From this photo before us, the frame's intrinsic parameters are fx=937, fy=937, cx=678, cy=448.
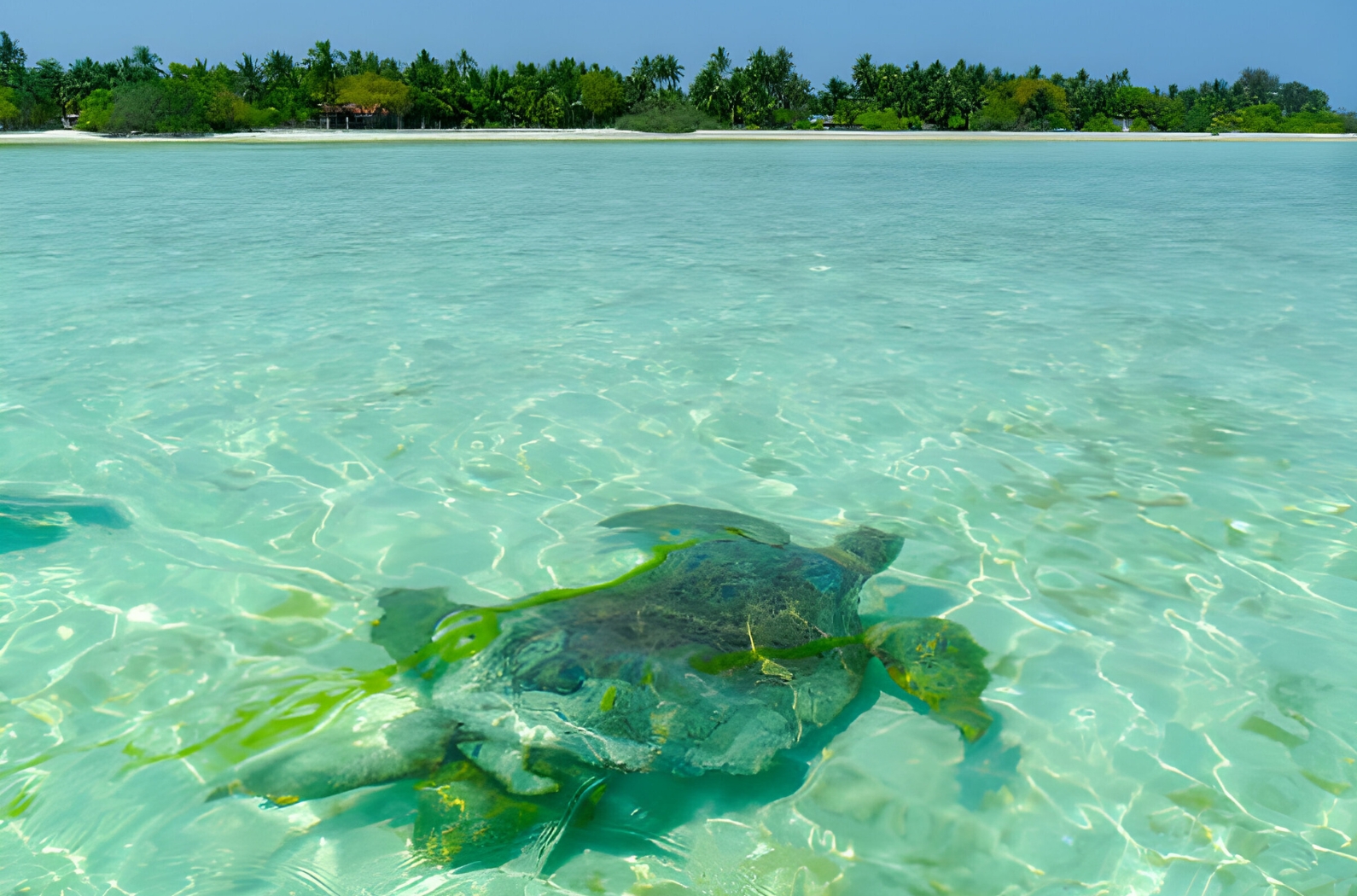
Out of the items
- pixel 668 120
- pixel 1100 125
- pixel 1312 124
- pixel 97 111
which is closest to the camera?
pixel 97 111

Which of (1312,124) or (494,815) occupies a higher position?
(1312,124)

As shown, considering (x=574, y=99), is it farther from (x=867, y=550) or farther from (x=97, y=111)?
(x=867, y=550)

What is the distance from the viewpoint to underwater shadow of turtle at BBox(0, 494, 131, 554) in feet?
13.8

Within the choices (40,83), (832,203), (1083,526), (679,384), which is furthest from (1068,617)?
(40,83)

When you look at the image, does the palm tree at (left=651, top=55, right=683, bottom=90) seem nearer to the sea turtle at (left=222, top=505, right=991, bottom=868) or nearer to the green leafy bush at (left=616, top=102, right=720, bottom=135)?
the green leafy bush at (left=616, top=102, right=720, bottom=135)

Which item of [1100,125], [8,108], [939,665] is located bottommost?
[939,665]

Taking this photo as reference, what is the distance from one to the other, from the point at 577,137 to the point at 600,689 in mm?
74944

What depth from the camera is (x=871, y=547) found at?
4129 mm

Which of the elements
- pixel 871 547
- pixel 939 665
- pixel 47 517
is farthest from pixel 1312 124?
pixel 47 517

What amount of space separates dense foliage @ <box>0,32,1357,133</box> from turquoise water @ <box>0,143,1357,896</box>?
72.0 metres

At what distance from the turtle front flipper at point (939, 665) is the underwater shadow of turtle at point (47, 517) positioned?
11.5 feet

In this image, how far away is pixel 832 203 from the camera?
20094 millimetres

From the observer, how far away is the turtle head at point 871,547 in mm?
3984

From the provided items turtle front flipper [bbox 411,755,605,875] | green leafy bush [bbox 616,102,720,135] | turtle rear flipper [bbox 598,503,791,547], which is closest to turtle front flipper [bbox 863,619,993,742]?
turtle rear flipper [bbox 598,503,791,547]
